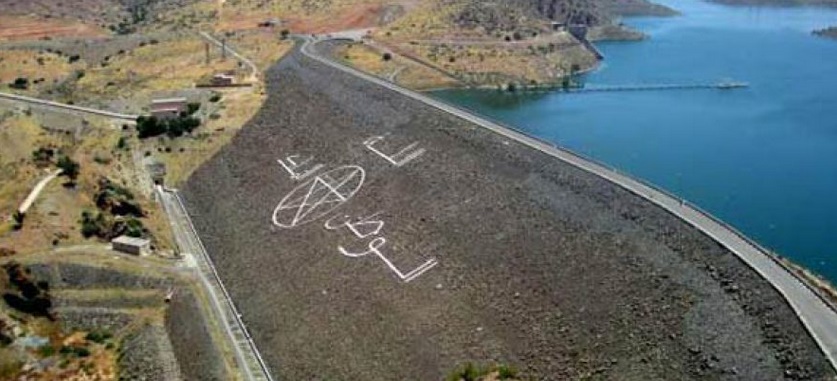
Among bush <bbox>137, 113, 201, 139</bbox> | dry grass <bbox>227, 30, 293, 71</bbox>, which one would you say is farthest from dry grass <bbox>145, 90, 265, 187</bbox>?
dry grass <bbox>227, 30, 293, 71</bbox>

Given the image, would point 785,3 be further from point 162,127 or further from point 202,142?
point 162,127

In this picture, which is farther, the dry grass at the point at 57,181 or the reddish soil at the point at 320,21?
the reddish soil at the point at 320,21

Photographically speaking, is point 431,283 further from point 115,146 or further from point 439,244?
point 115,146

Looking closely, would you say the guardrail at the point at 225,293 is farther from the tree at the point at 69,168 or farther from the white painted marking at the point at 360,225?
the white painted marking at the point at 360,225

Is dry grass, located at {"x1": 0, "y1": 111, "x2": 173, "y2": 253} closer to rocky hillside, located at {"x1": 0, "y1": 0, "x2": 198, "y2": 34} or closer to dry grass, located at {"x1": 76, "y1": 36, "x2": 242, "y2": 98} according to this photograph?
dry grass, located at {"x1": 76, "y1": 36, "x2": 242, "y2": 98}

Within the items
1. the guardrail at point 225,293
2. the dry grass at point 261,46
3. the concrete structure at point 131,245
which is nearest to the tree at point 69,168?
the guardrail at point 225,293

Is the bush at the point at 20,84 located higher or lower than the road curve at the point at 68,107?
higher

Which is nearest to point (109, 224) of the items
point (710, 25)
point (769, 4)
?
point (710, 25)
